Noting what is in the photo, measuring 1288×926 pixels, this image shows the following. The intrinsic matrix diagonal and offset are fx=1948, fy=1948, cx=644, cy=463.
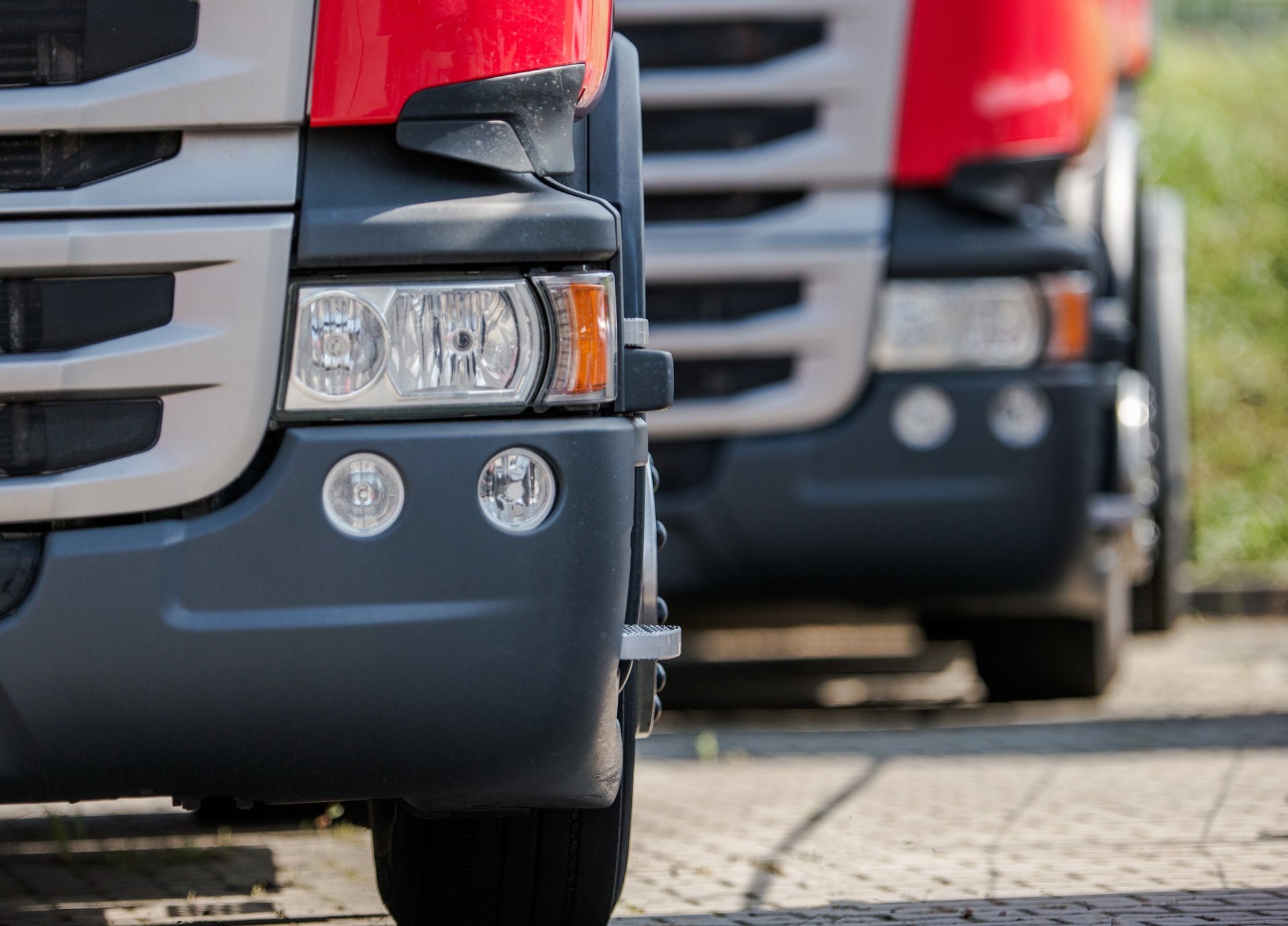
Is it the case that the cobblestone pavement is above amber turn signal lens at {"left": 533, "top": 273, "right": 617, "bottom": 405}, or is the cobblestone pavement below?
below

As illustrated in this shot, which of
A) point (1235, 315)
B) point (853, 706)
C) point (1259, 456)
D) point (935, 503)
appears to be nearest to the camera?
point (935, 503)

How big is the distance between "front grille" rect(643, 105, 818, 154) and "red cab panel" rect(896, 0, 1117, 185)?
0.33m

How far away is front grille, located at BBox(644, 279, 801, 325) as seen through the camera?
5.42 metres

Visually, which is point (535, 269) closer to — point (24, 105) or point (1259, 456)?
point (24, 105)

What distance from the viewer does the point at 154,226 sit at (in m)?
2.46

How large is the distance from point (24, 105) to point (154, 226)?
0.72 ft

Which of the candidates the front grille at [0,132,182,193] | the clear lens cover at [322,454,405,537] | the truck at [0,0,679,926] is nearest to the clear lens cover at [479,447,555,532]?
the truck at [0,0,679,926]

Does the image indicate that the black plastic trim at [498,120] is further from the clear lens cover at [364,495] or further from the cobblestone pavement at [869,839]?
the cobblestone pavement at [869,839]

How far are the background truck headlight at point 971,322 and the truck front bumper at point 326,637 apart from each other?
286 centimetres

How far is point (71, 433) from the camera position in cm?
248

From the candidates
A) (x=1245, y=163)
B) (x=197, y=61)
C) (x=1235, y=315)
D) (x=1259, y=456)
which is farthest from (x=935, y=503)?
(x=1245, y=163)

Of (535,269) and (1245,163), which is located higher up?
(1245,163)

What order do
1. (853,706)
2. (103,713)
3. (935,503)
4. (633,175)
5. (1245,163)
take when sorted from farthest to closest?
(1245,163) → (853,706) → (935,503) → (633,175) → (103,713)

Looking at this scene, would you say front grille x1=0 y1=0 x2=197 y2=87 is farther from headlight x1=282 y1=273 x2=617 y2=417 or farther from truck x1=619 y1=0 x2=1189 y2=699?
truck x1=619 y1=0 x2=1189 y2=699
